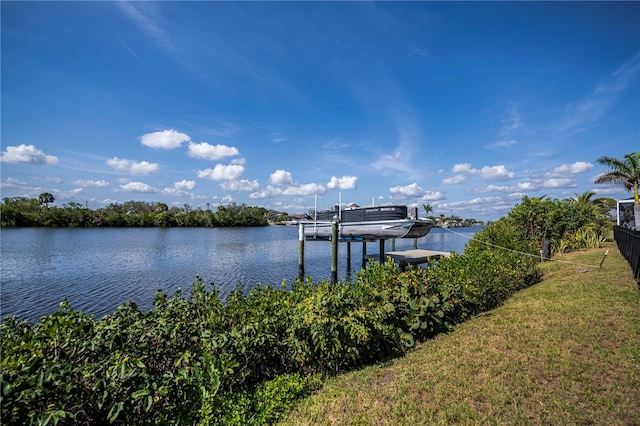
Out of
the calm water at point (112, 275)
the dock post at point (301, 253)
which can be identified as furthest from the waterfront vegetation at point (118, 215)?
the dock post at point (301, 253)

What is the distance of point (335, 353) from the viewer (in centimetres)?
427

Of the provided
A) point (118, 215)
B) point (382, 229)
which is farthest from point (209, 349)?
point (118, 215)

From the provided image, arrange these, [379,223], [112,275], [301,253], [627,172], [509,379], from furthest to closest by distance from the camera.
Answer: [627,172], [112,275], [301,253], [379,223], [509,379]

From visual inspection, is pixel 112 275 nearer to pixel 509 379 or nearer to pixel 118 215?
pixel 509 379

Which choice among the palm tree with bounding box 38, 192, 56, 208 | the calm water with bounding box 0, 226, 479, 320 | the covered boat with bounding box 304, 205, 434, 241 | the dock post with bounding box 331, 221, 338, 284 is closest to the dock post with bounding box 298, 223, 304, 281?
the calm water with bounding box 0, 226, 479, 320

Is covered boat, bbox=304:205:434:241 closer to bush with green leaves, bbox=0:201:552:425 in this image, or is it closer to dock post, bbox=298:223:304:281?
dock post, bbox=298:223:304:281

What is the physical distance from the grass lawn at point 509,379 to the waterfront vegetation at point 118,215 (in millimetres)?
86642

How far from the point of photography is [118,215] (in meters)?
79.1

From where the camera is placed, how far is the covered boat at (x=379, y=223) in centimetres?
1584

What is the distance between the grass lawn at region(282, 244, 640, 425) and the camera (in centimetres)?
320

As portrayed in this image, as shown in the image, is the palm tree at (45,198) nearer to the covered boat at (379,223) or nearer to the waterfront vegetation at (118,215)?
the waterfront vegetation at (118,215)

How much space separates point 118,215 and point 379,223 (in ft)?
269

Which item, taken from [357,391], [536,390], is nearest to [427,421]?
[357,391]

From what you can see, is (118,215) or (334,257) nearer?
(334,257)
